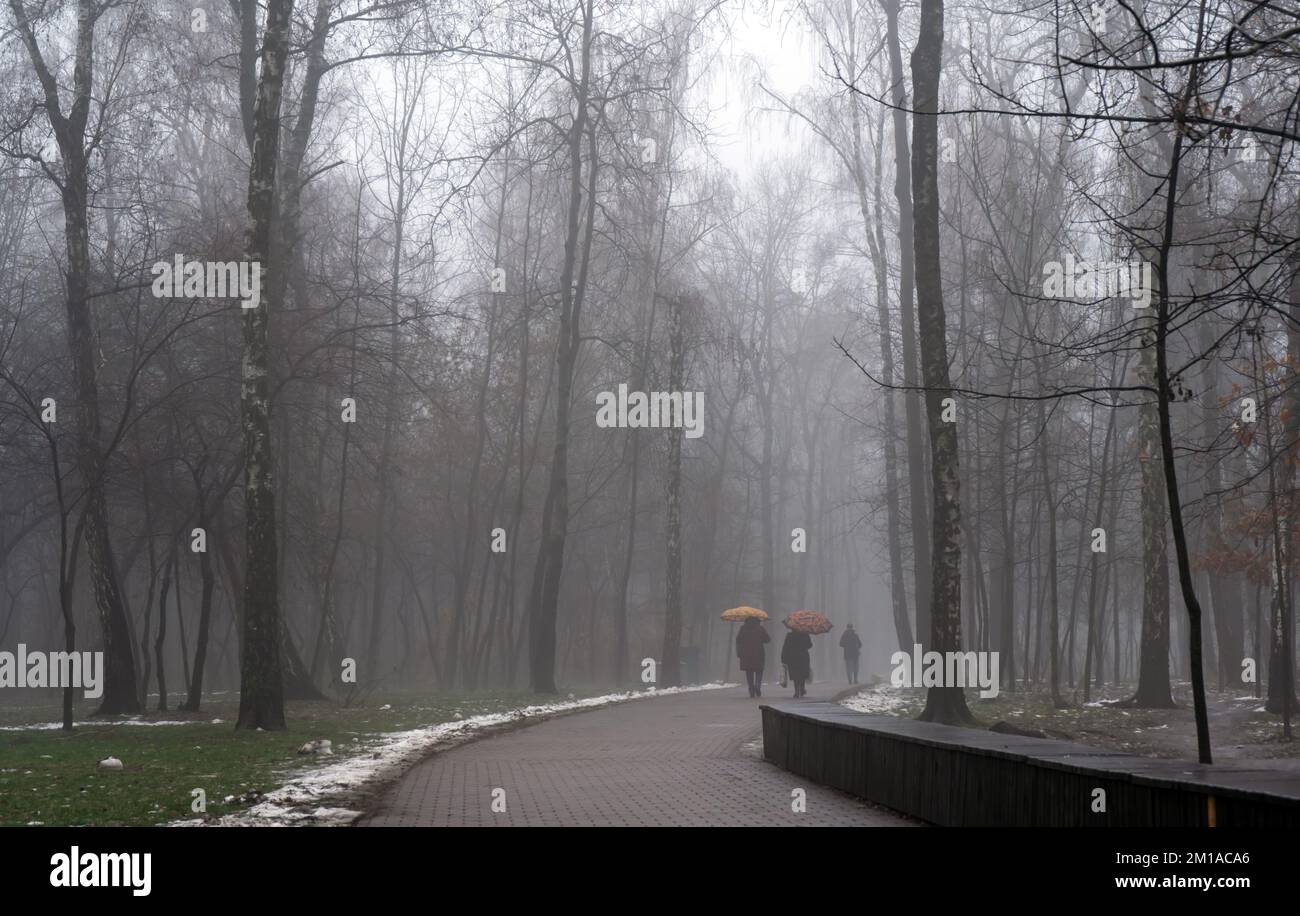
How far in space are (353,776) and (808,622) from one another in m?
22.3

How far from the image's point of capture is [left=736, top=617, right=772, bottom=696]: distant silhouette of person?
105 feet

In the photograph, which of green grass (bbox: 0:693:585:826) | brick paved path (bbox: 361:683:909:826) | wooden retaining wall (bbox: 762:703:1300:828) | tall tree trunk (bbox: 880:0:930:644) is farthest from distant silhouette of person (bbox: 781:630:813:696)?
wooden retaining wall (bbox: 762:703:1300:828)

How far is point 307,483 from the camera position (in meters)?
36.2

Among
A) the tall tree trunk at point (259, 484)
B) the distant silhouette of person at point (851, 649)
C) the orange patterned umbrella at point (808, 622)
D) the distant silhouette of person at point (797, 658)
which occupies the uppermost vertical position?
the tall tree trunk at point (259, 484)

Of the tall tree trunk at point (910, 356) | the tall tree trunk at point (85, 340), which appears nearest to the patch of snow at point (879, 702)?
the tall tree trunk at point (910, 356)

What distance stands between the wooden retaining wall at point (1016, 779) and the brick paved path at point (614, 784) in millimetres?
317

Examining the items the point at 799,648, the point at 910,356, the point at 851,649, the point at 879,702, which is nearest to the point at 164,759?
the point at 879,702

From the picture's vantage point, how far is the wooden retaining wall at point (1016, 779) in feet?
23.6

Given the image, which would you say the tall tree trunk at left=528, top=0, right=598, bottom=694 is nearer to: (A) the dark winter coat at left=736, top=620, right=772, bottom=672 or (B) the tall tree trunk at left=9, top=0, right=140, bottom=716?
(A) the dark winter coat at left=736, top=620, right=772, bottom=672

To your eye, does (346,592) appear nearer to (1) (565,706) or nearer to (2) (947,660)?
(1) (565,706)

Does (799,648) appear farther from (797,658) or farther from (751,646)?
(751,646)

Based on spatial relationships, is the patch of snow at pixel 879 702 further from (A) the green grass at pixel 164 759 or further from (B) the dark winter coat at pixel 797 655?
(A) the green grass at pixel 164 759

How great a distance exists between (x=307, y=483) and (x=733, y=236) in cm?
2405
